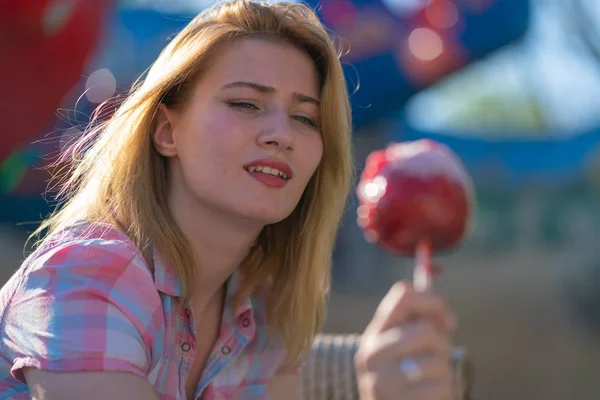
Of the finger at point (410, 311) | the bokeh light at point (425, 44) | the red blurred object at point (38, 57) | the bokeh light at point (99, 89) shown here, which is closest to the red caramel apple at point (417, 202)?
the finger at point (410, 311)

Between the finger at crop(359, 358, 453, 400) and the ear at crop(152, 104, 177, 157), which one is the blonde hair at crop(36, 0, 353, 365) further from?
the finger at crop(359, 358, 453, 400)

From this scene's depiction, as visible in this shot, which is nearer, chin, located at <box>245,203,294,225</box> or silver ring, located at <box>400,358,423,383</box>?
silver ring, located at <box>400,358,423,383</box>

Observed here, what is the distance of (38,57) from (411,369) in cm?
376

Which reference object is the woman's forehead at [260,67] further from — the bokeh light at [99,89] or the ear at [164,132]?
the bokeh light at [99,89]

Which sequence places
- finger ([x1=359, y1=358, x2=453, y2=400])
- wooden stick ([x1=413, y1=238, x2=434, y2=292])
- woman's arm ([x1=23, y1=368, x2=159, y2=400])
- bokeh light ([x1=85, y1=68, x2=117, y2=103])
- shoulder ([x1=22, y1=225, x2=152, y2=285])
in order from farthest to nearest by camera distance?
bokeh light ([x1=85, y1=68, x2=117, y2=103]), shoulder ([x1=22, y1=225, x2=152, y2=285]), woman's arm ([x1=23, y1=368, x2=159, y2=400]), wooden stick ([x1=413, y1=238, x2=434, y2=292]), finger ([x1=359, y1=358, x2=453, y2=400])

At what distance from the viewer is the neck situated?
5.90 feet

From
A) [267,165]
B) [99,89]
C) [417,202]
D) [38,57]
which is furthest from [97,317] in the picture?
[38,57]

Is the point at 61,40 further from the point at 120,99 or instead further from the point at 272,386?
the point at 272,386

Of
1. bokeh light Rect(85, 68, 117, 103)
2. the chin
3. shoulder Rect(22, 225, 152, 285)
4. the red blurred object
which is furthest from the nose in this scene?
the red blurred object

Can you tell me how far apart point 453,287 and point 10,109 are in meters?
5.79

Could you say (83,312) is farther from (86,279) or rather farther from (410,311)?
(410,311)

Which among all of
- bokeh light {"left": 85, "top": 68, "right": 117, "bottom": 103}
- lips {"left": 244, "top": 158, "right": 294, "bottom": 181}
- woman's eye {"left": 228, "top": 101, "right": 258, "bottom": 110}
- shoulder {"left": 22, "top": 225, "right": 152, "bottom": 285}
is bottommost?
shoulder {"left": 22, "top": 225, "right": 152, "bottom": 285}

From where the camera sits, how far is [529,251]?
1011 cm

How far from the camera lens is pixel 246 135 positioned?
171 centimetres
